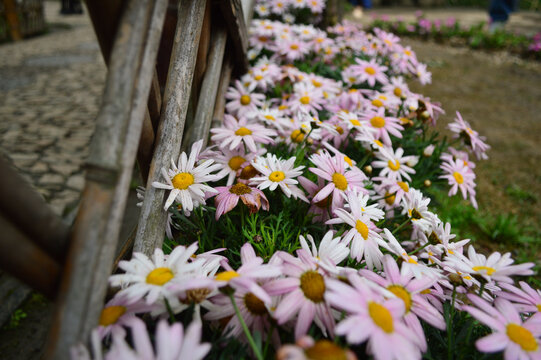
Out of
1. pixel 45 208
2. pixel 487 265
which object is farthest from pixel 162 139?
pixel 487 265

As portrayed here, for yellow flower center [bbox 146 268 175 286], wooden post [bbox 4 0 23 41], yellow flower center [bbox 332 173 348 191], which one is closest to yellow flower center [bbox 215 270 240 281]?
yellow flower center [bbox 146 268 175 286]

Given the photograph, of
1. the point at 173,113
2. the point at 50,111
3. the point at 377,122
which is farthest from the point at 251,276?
the point at 50,111

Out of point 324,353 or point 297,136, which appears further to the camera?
point 297,136

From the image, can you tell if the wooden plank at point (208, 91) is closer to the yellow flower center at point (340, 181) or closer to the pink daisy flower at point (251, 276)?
the yellow flower center at point (340, 181)

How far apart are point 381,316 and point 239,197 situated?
0.54 meters

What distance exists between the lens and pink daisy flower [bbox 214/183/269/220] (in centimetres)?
93

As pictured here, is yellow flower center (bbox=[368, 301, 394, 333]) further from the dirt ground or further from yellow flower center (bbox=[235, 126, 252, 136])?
the dirt ground

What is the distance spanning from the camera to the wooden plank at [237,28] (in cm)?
136

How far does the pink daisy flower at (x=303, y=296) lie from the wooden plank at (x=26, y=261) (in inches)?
15.2

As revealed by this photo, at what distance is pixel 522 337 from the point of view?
2.04ft

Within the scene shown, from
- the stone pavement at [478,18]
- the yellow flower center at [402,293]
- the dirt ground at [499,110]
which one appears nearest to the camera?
the yellow flower center at [402,293]

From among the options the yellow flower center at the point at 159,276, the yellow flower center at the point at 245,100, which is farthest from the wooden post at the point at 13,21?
the yellow flower center at the point at 159,276

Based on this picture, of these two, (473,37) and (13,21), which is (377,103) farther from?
(13,21)

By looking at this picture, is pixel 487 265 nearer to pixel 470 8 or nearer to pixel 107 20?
pixel 107 20
